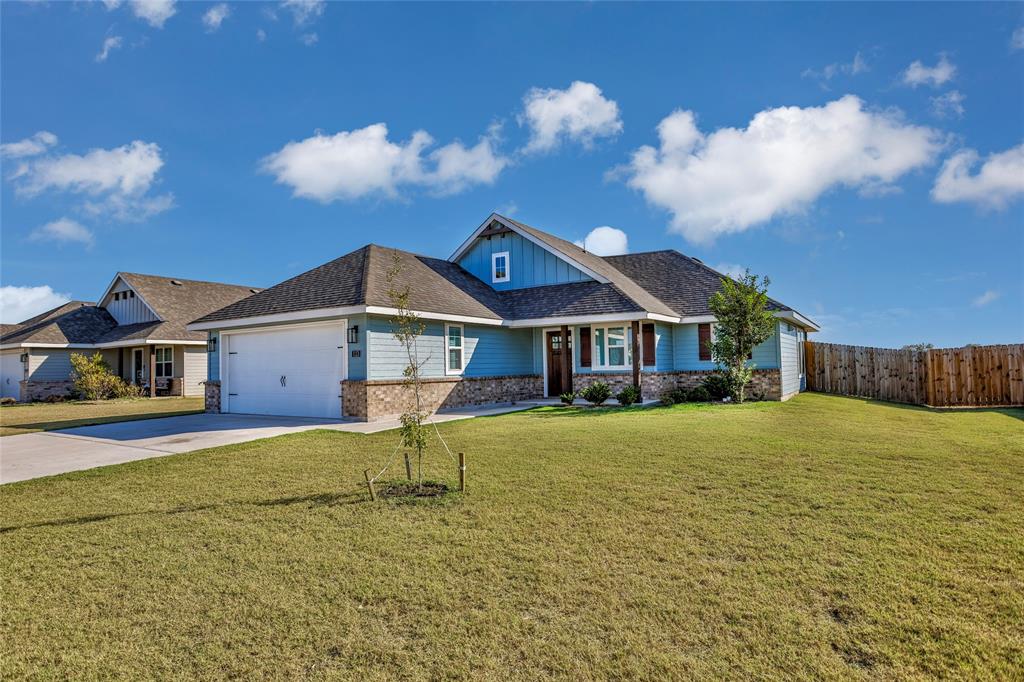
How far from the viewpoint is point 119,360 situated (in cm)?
2905

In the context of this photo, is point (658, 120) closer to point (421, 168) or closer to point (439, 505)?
point (421, 168)

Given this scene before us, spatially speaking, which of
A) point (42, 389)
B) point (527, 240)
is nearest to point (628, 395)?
point (527, 240)

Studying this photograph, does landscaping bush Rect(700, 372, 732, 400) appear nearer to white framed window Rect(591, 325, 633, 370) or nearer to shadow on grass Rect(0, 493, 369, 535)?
white framed window Rect(591, 325, 633, 370)

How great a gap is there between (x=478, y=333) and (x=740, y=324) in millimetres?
8267

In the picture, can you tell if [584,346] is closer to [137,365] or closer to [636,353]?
[636,353]

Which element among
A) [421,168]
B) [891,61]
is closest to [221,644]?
[421,168]

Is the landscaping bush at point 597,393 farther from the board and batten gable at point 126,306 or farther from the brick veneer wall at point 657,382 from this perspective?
the board and batten gable at point 126,306

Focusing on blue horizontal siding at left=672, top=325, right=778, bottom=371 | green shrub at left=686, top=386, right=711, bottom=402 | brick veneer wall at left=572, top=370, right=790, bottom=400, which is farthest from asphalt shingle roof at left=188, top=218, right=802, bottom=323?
green shrub at left=686, top=386, right=711, bottom=402

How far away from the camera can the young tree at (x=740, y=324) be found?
16.4 m

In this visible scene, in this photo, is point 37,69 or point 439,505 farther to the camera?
point 37,69

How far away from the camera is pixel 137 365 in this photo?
93.4ft

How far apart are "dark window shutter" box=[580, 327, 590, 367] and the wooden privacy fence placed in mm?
10580

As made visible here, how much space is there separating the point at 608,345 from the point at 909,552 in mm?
14247

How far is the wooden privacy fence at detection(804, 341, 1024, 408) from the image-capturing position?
673 inches
